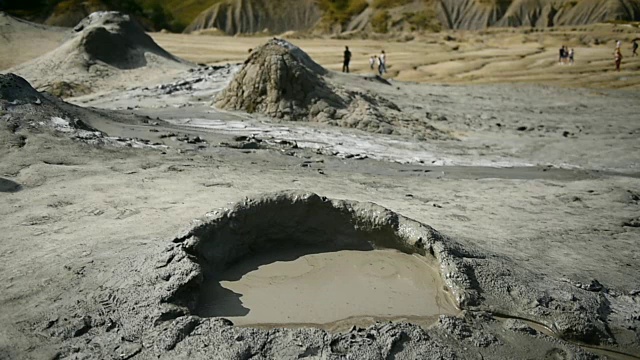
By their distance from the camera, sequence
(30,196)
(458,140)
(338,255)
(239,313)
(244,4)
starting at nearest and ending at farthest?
(239,313), (338,255), (30,196), (458,140), (244,4)

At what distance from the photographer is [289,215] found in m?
4.35

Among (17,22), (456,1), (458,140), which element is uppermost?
(456,1)

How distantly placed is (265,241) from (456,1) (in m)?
58.5

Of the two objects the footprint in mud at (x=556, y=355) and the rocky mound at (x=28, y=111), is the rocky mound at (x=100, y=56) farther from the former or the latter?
the footprint in mud at (x=556, y=355)

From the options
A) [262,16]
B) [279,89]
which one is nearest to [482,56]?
[279,89]

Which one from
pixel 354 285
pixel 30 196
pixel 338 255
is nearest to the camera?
pixel 354 285

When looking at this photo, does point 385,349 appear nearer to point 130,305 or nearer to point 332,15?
point 130,305

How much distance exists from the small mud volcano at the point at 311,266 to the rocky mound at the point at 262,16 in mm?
56060

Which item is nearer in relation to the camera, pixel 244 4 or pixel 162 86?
pixel 162 86

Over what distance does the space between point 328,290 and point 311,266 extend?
34 cm

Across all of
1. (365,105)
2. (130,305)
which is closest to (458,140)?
(365,105)

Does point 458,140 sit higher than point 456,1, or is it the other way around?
point 456,1

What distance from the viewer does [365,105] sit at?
11.3 m

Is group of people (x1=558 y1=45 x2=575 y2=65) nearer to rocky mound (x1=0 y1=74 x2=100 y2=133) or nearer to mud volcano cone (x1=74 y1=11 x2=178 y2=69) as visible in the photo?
mud volcano cone (x1=74 y1=11 x2=178 y2=69)
